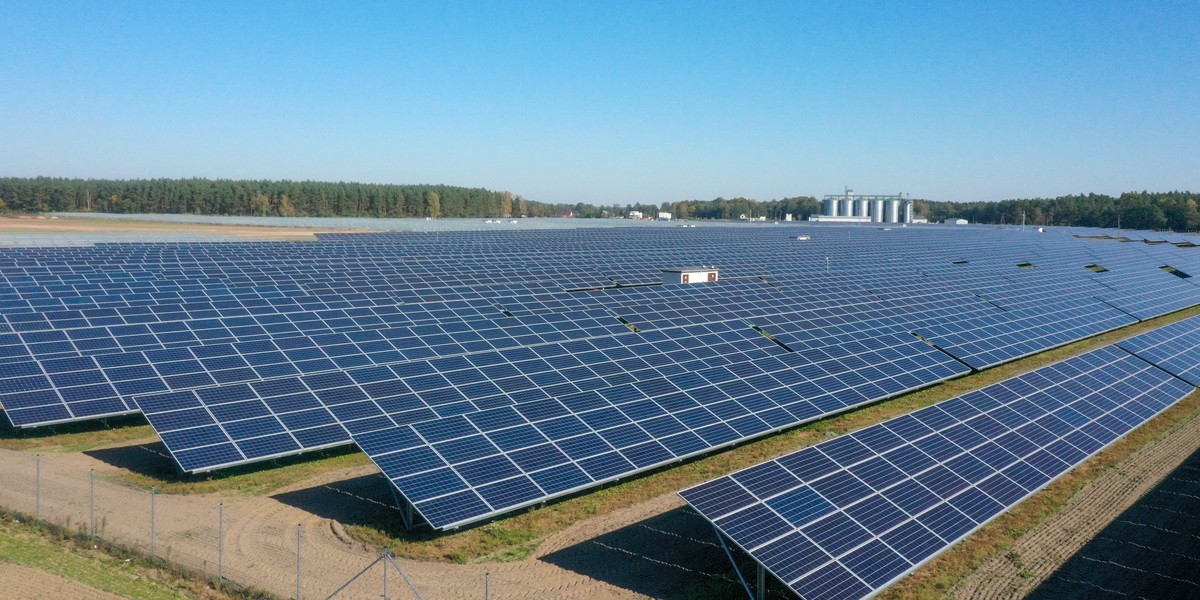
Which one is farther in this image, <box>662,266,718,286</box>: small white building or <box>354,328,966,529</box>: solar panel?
<box>662,266,718,286</box>: small white building

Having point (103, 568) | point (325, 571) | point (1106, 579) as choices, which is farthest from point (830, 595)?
point (103, 568)

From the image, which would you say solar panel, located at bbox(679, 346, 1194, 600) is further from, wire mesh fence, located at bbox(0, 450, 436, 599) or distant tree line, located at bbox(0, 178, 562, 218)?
distant tree line, located at bbox(0, 178, 562, 218)

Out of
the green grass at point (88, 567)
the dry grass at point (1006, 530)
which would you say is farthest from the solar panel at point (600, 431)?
the dry grass at point (1006, 530)

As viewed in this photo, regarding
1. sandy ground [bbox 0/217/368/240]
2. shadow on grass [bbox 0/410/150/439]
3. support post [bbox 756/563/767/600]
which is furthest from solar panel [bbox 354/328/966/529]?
sandy ground [bbox 0/217/368/240]

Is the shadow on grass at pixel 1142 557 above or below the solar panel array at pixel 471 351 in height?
below

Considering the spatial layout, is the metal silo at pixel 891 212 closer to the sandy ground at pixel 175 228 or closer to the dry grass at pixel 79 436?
the sandy ground at pixel 175 228

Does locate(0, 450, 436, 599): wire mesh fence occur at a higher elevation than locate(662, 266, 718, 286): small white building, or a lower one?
lower

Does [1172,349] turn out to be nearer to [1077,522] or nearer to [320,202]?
[1077,522]
